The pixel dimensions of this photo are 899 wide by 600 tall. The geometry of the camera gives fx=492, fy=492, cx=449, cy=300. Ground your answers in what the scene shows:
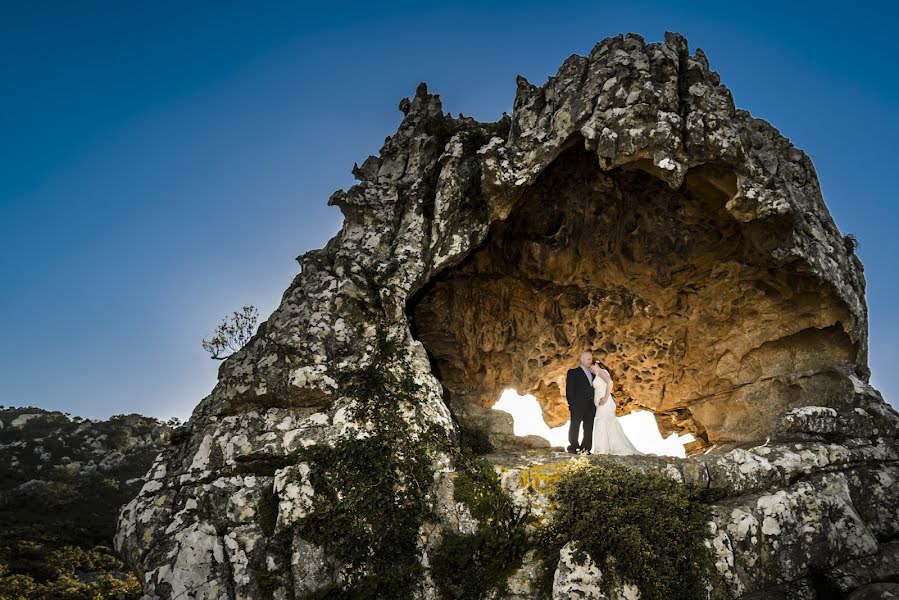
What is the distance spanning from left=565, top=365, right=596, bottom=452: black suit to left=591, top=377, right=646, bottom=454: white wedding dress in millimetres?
155

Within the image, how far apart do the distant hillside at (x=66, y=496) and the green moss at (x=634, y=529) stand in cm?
1168

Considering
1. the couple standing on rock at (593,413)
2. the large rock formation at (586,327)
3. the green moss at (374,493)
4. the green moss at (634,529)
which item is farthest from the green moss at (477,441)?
the green moss at (634,529)

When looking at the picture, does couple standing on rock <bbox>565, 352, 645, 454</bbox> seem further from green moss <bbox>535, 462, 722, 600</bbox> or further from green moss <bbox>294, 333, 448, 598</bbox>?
green moss <bbox>294, 333, 448, 598</bbox>

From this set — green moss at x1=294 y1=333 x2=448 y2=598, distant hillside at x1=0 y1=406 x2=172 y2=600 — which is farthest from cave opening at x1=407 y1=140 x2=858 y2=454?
distant hillside at x1=0 y1=406 x2=172 y2=600

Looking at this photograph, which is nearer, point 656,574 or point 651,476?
point 656,574

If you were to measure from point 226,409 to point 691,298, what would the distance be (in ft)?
37.7

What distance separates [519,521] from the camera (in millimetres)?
7473

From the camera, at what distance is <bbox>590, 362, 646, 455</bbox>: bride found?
11.2 meters

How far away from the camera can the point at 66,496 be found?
23.1 m

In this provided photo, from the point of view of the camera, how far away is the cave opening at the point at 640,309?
37.0ft

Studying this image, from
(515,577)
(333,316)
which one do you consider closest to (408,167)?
(333,316)

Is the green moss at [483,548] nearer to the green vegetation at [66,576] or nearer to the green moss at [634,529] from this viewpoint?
the green moss at [634,529]

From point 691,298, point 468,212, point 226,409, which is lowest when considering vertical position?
point 226,409

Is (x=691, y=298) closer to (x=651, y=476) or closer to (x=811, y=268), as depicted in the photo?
(x=811, y=268)
